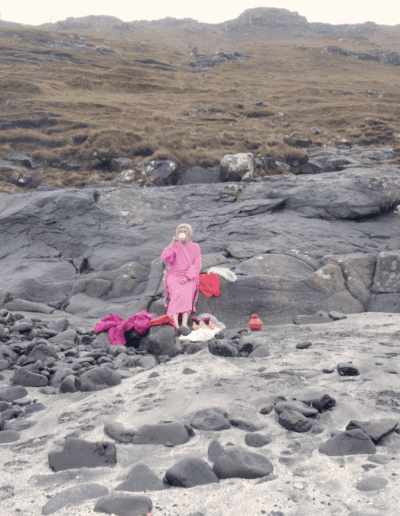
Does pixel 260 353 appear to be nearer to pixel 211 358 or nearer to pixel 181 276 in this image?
pixel 211 358

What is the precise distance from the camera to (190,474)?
2189 mm

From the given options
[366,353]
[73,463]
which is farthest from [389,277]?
[73,463]

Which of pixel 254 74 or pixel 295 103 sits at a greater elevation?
pixel 254 74

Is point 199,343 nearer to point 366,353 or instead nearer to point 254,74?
point 366,353

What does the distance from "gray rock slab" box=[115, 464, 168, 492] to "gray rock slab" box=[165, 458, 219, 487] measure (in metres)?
0.06

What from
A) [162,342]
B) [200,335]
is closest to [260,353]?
[200,335]

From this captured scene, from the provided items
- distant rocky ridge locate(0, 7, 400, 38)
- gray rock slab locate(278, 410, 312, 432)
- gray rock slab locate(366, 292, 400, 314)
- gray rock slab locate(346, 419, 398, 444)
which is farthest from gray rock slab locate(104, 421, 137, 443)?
distant rocky ridge locate(0, 7, 400, 38)

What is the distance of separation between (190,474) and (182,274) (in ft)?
16.7

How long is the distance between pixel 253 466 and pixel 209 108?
33.6m

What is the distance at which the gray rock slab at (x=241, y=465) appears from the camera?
2193 millimetres

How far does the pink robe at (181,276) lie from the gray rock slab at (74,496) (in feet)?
15.3

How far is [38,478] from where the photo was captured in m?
2.31

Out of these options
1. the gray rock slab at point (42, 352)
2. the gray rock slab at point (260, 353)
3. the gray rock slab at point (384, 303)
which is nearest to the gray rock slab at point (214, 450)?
the gray rock slab at point (260, 353)

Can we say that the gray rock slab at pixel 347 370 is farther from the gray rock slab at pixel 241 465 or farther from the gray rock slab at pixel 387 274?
the gray rock slab at pixel 387 274
